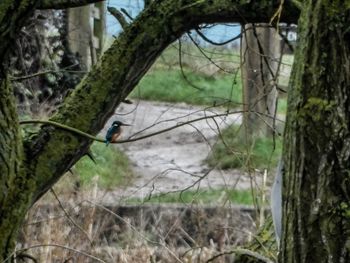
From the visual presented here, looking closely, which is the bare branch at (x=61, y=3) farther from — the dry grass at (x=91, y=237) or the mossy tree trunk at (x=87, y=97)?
the dry grass at (x=91, y=237)

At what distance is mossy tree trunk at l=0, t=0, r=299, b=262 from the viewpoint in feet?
9.05

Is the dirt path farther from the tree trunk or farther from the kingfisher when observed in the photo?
the tree trunk

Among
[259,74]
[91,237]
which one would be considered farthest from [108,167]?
[91,237]

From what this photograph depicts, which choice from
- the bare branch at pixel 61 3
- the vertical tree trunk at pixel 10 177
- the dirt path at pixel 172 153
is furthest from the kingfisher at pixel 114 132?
the dirt path at pixel 172 153

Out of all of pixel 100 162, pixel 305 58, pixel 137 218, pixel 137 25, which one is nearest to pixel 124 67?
pixel 137 25

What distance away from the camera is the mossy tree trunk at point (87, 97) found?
9.05 feet

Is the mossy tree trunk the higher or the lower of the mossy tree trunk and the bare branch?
the lower

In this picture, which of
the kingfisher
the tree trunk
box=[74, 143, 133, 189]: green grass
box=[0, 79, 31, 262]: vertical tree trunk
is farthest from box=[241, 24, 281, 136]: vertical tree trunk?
box=[74, 143, 133, 189]: green grass

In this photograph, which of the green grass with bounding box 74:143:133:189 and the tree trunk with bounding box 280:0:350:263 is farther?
the green grass with bounding box 74:143:133:189

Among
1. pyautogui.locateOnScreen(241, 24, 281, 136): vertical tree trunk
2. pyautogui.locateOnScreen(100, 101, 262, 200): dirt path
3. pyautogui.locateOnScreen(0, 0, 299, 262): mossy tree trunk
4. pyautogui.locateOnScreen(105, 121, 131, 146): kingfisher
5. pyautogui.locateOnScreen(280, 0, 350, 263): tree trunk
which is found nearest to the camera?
pyautogui.locateOnScreen(280, 0, 350, 263): tree trunk

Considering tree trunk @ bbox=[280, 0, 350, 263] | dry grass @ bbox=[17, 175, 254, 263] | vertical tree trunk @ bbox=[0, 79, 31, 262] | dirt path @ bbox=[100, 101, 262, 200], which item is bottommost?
dirt path @ bbox=[100, 101, 262, 200]

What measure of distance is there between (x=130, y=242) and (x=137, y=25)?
2388 millimetres

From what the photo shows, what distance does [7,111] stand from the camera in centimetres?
278

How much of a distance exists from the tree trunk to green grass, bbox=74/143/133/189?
633cm
